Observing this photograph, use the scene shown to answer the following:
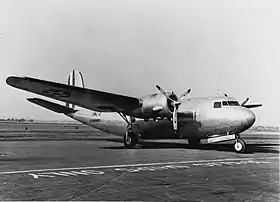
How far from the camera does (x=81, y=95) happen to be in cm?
1823

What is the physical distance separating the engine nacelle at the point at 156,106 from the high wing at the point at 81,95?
0.55 m

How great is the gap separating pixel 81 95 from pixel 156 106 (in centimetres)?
426

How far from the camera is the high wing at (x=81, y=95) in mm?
15992

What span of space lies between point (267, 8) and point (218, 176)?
465 centimetres

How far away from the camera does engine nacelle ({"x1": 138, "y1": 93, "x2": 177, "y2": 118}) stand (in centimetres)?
1805

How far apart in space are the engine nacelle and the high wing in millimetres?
553

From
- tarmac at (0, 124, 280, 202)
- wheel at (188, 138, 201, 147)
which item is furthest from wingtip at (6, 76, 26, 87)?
wheel at (188, 138, 201, 147)

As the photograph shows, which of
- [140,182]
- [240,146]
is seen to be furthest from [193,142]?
[140,182]

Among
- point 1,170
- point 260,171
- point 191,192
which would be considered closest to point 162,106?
point 260,171

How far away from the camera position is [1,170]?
989cm

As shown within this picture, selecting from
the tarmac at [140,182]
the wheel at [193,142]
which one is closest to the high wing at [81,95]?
the wheel at [193,142]

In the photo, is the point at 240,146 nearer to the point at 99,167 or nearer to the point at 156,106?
the point at 156,106

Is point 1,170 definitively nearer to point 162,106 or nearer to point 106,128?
point 162,106

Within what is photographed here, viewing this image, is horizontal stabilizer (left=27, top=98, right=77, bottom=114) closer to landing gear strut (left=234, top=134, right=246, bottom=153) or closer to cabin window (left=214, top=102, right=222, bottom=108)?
cabin window (left=214, top=102, right=222, bottom=108)
